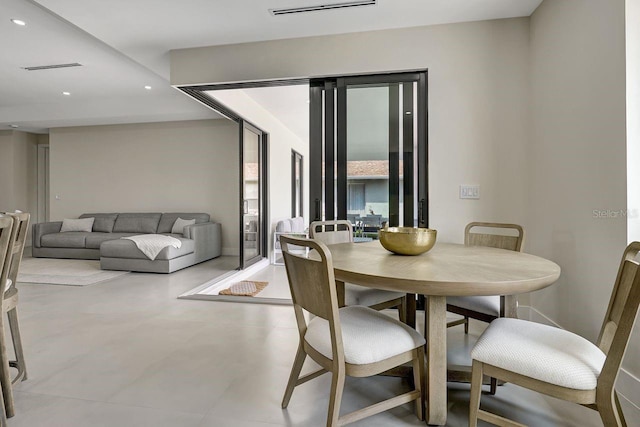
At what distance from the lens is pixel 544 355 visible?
47.3 inches

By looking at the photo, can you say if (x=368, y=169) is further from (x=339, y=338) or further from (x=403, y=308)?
(x=339, y=338)

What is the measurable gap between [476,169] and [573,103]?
0.86 m

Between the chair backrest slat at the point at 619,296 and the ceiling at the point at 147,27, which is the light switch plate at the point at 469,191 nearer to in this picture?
the ceiling at the point at 147,27

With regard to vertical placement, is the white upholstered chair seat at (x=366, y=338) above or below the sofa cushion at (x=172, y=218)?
below

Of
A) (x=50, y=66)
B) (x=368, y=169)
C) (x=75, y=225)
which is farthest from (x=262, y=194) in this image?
(x=75, y=225)

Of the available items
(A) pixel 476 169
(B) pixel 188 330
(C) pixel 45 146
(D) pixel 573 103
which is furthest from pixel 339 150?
(C) pixel 45 146

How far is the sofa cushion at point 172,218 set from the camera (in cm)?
618

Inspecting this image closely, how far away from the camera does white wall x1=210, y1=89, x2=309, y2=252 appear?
4426 mm

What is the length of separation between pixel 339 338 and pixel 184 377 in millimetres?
1172

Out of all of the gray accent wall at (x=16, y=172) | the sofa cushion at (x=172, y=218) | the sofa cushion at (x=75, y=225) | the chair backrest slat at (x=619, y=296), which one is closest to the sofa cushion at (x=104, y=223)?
the sofa cushion at (x=75, y=225)

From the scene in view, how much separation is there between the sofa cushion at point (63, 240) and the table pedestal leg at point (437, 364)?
627cm

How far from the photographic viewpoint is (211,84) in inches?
134

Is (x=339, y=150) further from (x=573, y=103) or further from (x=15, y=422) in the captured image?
(x=15, y=422)

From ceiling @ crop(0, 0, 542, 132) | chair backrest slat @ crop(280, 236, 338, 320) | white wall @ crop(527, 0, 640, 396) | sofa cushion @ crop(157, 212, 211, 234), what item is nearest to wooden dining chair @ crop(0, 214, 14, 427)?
chair backrest slat @ crop(280, 236, 338, 320)
